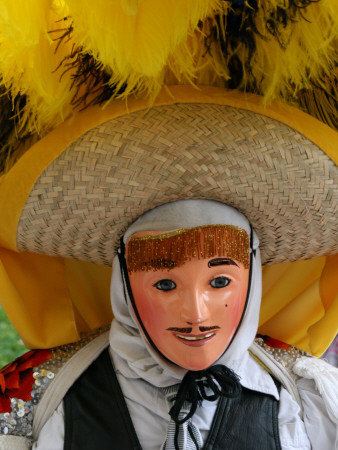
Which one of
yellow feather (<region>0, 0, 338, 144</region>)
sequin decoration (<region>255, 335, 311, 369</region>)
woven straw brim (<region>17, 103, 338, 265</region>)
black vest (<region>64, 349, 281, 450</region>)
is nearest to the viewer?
yellow feather (<region>0, 0, 338, 144</region>)

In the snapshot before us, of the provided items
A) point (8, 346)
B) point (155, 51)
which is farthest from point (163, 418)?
point (8, 346)

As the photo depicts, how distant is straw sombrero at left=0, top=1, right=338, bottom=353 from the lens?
1427 mm

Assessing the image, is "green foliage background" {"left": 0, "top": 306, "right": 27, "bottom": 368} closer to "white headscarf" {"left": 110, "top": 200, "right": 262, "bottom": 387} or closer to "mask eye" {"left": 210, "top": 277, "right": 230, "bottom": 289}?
"white headscarf" {"left": 110, "top": 200, "right": 262, "bottom": 387}

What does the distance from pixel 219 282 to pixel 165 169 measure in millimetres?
300

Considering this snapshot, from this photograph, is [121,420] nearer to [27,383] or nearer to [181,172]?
[27,383]

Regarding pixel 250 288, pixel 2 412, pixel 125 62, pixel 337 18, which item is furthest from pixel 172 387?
pixel 337 18

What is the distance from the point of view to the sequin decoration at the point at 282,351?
5.82 feet

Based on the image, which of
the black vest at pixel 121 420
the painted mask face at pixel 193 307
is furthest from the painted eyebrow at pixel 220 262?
the black vest at pixel 121 420

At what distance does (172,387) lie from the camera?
161 cm

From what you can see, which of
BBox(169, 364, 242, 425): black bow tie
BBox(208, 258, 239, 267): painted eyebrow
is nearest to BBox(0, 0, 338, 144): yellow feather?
BBox(208, 258, 239, 267): painted eyebrow

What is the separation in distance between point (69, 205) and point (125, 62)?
0.35 metres

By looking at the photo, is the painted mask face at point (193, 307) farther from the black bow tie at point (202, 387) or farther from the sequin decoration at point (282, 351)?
the sequin decoration at point (282, 351)

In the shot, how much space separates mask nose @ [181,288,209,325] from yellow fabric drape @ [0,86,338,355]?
1.43 feet

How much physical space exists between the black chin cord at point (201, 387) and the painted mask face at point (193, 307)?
1.6 inches
